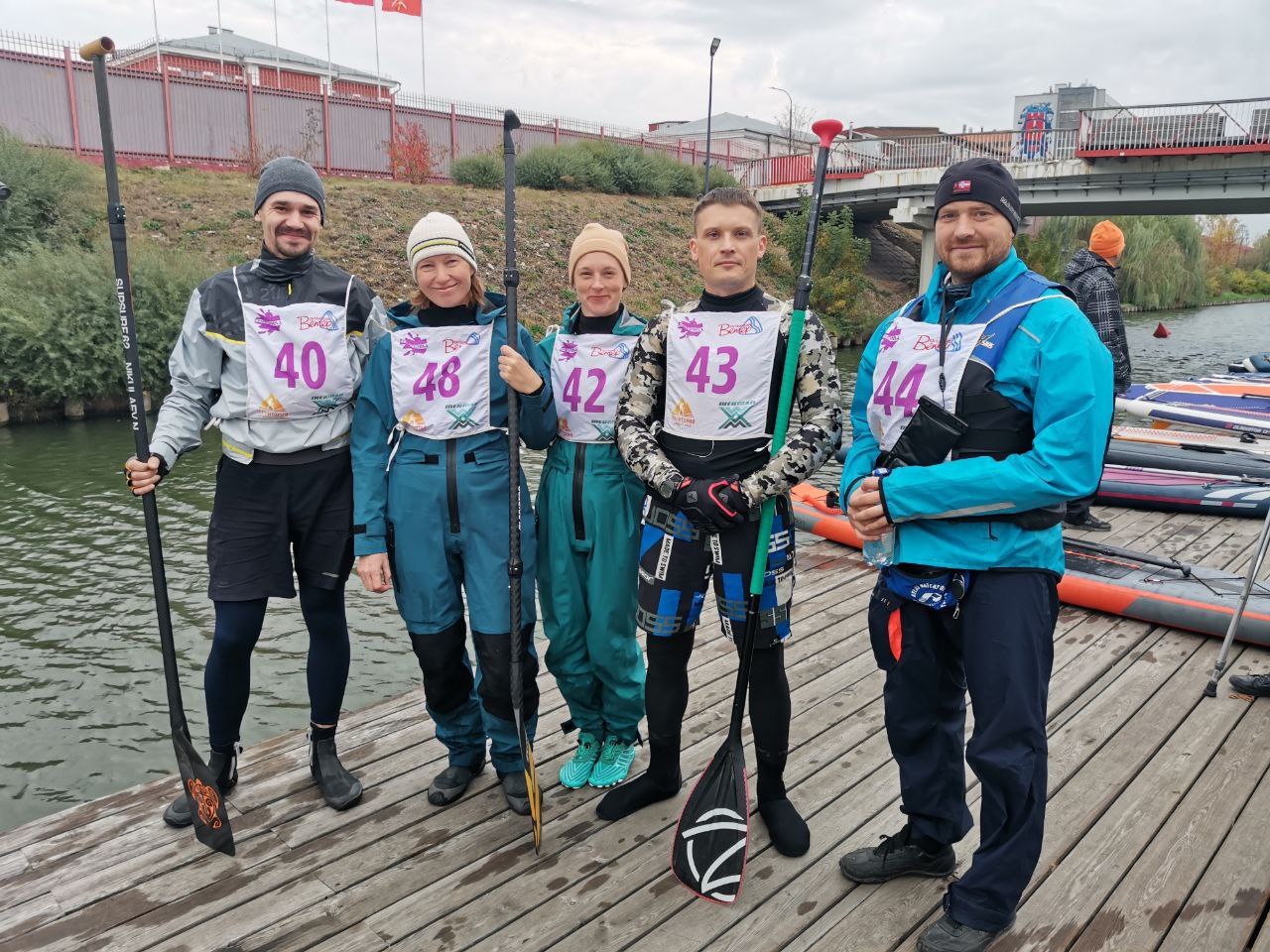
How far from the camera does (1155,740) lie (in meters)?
3.34

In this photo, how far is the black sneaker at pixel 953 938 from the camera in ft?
7.36

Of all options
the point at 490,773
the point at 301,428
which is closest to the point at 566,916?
the point at 490,773

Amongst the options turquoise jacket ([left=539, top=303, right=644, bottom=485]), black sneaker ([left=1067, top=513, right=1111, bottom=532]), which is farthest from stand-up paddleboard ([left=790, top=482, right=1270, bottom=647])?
turquoise jacket ([left=539, top=303, right=644, bottom=485])

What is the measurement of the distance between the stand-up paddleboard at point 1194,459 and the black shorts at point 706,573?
6059 mm

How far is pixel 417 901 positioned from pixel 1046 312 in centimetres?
231

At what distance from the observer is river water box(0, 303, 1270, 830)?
15.9 feet

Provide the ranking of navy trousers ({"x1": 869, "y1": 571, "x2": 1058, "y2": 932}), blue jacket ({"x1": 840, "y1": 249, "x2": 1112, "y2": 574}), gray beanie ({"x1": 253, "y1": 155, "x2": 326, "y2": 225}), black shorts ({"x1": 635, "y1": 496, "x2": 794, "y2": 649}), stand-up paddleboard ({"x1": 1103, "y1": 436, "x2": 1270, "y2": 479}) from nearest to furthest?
1. blue jacket ({"x1": 840, "y1": 249, "x2": 1112, "y2": 574})
2. navy trousers ({"x1": 869, "y1": 571, "x2": 1058, "y2": 932})
3. black shorts ({"x1": 635, "y1": 496, "x2": 794, "y2": 649})
4. gray beanie ({"x1": 253, "y1": 155, "x2": 326, "y2": 225})
5. stand-up paddleboard ({"x1": 1103, "y1": 436, "x2": 1270, "y2": 479})

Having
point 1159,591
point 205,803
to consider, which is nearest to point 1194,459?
point 1159,591

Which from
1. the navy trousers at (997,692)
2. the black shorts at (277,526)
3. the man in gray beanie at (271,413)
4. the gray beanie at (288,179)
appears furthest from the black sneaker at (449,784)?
the gray beanie at (288,179)

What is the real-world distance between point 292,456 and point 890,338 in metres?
1.91

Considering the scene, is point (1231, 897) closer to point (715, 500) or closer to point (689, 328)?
point (715, 500)

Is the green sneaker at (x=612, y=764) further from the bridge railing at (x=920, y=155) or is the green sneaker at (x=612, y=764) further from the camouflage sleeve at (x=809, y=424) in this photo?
the bridge railing at (x=920, y=155)

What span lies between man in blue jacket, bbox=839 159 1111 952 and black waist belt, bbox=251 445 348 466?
67.9 inches

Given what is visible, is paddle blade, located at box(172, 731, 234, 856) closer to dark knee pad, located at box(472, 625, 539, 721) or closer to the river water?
dark knee pad, located at box(472, 625, 539, 721)
